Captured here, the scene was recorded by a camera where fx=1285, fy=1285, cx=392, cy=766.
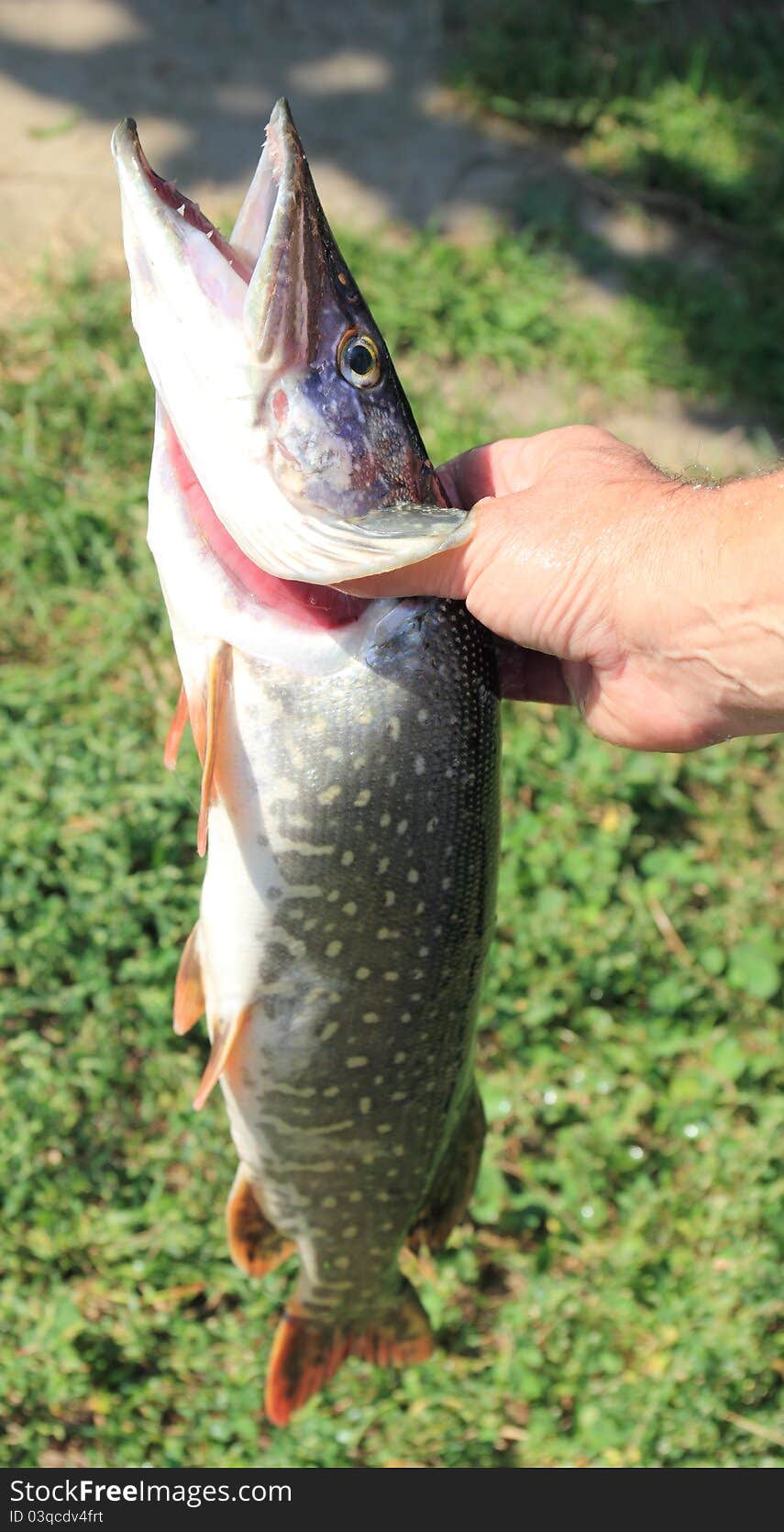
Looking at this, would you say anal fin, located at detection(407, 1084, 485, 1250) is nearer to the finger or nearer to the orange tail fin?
the orange tail fin

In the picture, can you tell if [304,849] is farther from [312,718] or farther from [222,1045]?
[222,1045]

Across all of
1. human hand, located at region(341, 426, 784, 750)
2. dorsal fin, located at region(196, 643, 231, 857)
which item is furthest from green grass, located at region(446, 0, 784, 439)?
dorsal fin, located at region(196, 643, 231, 857)

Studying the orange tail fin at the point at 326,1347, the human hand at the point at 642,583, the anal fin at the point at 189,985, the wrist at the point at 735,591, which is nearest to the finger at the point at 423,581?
the human hand at the point at 642,583

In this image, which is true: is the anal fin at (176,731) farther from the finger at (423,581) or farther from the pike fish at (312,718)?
the finger at (423,581)

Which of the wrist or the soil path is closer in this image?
the wrist
